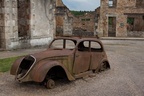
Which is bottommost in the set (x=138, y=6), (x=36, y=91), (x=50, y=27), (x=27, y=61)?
(x=36, y=91)

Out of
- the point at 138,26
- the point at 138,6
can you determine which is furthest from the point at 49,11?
the point at 138,26

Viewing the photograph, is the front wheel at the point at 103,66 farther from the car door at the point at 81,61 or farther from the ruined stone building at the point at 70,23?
the ruined stone building at the point at 70,23

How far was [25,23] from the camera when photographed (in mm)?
16953

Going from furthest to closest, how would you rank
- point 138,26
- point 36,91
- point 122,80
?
point 138,26
point 122,80
point 36,91

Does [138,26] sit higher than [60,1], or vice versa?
[60,1]

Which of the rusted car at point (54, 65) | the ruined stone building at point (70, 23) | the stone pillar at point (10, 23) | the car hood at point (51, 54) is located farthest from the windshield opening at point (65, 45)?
the ruined stone building at point (70, 23)

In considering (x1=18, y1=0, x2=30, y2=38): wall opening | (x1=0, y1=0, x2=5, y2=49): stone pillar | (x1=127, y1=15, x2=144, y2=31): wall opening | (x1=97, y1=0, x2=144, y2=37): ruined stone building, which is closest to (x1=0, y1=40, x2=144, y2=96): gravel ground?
(x1=0, y1=0, x2=5, y2=49): stone pillar

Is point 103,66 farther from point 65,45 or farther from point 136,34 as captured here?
point 136,34

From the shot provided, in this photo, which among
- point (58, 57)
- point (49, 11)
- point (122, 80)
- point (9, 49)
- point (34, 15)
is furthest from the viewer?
point (49, 11)

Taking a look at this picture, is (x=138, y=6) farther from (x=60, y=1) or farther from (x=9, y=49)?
(x=9, y=49)

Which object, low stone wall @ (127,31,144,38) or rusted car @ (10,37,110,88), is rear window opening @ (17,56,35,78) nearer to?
rusted car @ (10,37,110,88)

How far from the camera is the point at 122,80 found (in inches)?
332

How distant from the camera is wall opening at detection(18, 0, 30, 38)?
16703 millimetres

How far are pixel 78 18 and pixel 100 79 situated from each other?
30678 millimetres
